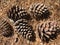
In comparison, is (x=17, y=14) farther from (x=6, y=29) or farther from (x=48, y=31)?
(x=48, y=31)

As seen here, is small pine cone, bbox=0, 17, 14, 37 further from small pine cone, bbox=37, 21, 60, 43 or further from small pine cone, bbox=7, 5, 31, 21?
small pine cone, bbox=37, 21, 60, 43

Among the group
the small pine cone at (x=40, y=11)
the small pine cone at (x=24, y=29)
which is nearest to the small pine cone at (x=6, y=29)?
the small pine cone at (x=24, y=29)

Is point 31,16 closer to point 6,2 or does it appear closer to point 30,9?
point 30,9

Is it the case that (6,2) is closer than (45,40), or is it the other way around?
(45,40)

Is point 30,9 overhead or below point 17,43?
overhead

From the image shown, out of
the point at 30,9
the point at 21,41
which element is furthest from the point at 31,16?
the point at 21,41

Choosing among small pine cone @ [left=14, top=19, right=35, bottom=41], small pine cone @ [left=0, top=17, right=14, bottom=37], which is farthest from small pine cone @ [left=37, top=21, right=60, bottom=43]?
small pine cone @ [left=0, top=17, right=14, bottom=37]
